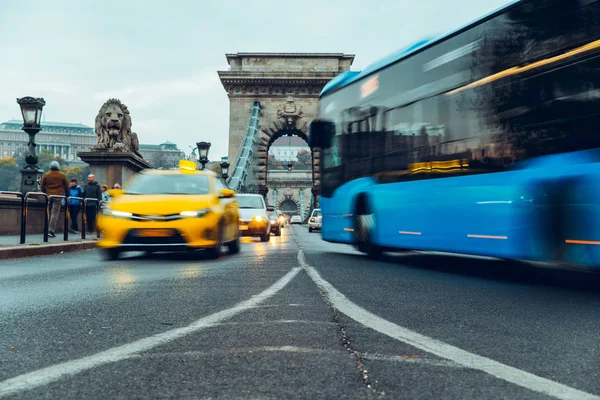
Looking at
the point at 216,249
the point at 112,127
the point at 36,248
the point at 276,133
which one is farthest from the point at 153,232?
the point at 276,133

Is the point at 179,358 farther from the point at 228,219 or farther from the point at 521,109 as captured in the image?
the point at 228,219

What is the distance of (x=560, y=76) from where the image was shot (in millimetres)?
7000

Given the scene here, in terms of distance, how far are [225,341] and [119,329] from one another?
805mm

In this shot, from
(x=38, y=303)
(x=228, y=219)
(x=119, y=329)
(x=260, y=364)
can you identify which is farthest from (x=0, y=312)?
(x=228, y=219)

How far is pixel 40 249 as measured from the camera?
11977 millimetres

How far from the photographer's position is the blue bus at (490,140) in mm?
6734

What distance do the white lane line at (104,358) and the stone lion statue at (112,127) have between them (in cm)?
1831

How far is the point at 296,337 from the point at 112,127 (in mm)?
19861

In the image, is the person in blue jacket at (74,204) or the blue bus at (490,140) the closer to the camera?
the blue bus at (490,140)

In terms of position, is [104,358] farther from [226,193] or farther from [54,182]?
[54,182]

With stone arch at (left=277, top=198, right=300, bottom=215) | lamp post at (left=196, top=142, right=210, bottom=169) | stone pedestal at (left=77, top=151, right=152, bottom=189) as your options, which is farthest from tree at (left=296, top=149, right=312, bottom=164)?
stone pedestal at (left=77, top=151, right=152, bottom=189)

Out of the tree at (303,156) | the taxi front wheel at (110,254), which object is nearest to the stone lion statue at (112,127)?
the taxi front wheel at (110,254)

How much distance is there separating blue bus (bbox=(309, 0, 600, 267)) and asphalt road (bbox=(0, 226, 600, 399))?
0.73 meters

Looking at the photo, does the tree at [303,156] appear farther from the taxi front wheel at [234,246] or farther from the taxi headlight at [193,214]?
the taxi headlight at [193,214]
